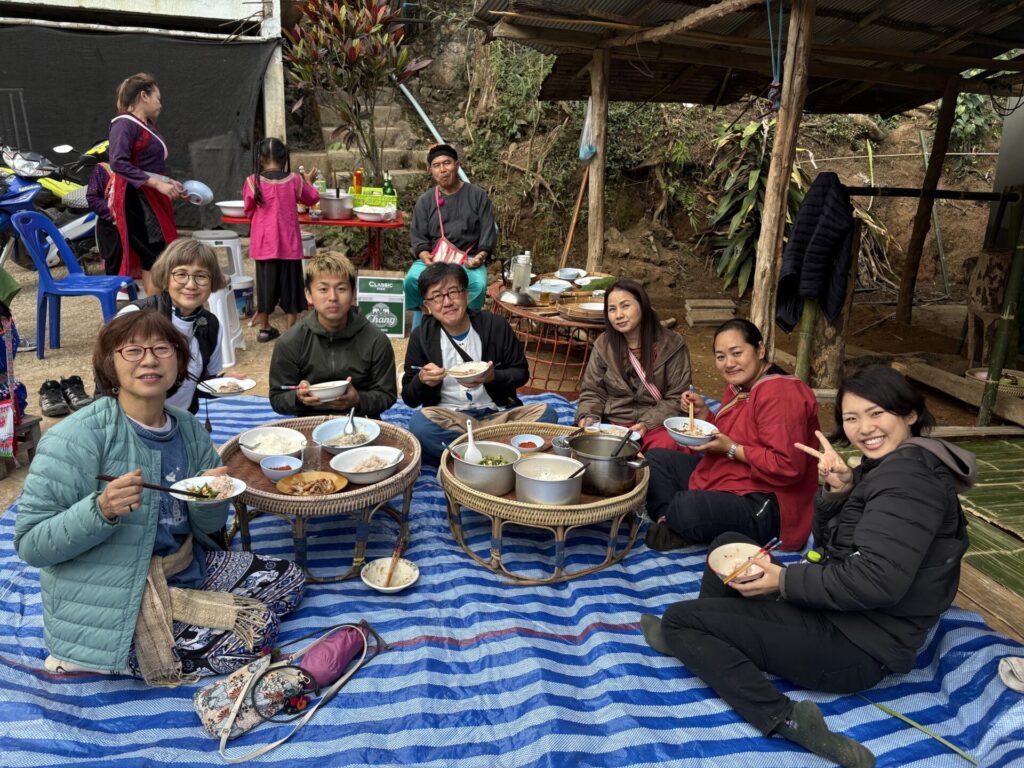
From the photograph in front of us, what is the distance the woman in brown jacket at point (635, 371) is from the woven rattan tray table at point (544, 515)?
632 mm

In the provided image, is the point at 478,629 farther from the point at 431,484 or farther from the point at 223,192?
the point at 223,192

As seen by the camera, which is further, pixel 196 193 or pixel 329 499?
pixel 196 193

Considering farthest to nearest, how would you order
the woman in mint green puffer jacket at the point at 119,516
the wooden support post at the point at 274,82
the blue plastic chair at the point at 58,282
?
the wooden support post at the point at 274,82 → the blue plastic chair at the point at 58,282 → the woman in mint green puffer jacket at the point at 119,516

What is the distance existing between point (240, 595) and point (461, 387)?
5.95 ft

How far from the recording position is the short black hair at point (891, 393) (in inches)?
90.3

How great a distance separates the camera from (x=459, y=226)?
6.62 metres

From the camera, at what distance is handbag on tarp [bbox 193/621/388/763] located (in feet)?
7.43

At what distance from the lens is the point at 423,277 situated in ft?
12.4

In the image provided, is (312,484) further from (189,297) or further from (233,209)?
(233,209)

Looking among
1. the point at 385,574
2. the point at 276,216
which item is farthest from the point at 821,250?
the point at 276,216

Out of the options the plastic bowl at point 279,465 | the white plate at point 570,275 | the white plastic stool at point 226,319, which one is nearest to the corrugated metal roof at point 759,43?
the white plate at point 570,275

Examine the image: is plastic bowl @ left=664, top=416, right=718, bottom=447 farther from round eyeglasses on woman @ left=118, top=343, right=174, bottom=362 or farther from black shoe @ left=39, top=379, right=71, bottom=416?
black shoe @ left=39, top=379, right=71, bottom=416

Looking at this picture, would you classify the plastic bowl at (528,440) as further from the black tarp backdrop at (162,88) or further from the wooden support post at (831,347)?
the black tarp backdrop at (162,88)

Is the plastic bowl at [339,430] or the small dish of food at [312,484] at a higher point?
the plastic bowl at [339,430]
